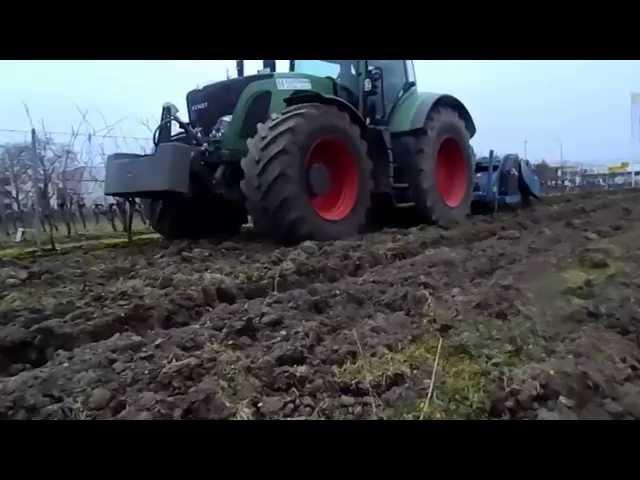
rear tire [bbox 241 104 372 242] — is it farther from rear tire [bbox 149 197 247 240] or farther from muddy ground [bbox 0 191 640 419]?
rear tire [bbox 149 197 247 240]

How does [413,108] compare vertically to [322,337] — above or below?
above

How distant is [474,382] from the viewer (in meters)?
1.86

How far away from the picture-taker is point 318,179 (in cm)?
453

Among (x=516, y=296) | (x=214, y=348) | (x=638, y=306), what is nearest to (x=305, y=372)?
(x=214, y=348)

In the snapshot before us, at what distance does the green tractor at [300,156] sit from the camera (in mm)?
4180

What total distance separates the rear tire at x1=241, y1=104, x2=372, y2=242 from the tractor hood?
907 mm

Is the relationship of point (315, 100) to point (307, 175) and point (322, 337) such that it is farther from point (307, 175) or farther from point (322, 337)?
point (322, 337)

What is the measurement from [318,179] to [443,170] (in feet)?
8.66

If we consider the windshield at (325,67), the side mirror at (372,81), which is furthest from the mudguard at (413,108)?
the windshield at (325,67)

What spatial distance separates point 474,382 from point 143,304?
4.91 ft

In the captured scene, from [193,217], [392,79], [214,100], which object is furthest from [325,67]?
[193,217]

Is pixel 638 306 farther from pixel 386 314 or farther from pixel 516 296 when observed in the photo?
pixel 386 314

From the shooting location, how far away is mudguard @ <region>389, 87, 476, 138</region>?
575cm

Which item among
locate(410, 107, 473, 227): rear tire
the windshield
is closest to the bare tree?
the windshield
